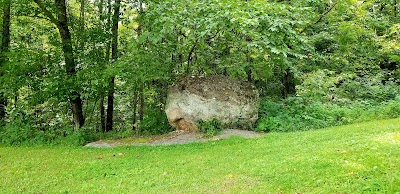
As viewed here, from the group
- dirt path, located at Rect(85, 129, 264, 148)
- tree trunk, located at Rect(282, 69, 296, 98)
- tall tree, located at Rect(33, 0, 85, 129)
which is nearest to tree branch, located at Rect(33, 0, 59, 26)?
tall tree, located at Rect(33, 0, 85, 129)

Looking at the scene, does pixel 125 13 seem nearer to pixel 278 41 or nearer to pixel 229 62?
pixel 229 62

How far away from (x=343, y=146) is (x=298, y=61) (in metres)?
6.17

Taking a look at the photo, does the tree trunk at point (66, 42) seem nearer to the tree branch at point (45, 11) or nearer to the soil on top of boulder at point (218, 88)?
the tree branch at point (45, 11)

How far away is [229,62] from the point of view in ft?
34.2

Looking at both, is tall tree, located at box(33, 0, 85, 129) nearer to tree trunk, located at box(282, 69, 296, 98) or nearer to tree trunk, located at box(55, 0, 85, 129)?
tree trunk, located at box(55, 0, 85, 129)

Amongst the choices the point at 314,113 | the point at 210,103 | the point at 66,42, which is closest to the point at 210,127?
the point at 210,103

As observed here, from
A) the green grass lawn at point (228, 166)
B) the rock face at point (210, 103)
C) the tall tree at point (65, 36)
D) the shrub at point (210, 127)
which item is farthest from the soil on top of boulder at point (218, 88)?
the tall tree at point (65, 36)

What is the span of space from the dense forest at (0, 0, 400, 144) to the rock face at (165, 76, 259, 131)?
501 millimetres

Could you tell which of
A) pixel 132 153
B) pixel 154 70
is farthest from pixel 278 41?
pixel 132 153

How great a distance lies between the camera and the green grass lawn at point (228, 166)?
4.29 m

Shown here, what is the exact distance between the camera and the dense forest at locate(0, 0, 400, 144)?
26.3 ft

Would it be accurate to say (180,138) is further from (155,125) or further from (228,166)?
(228,166)

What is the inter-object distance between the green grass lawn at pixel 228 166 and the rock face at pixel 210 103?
1511mm

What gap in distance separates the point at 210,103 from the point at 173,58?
6.12ft
